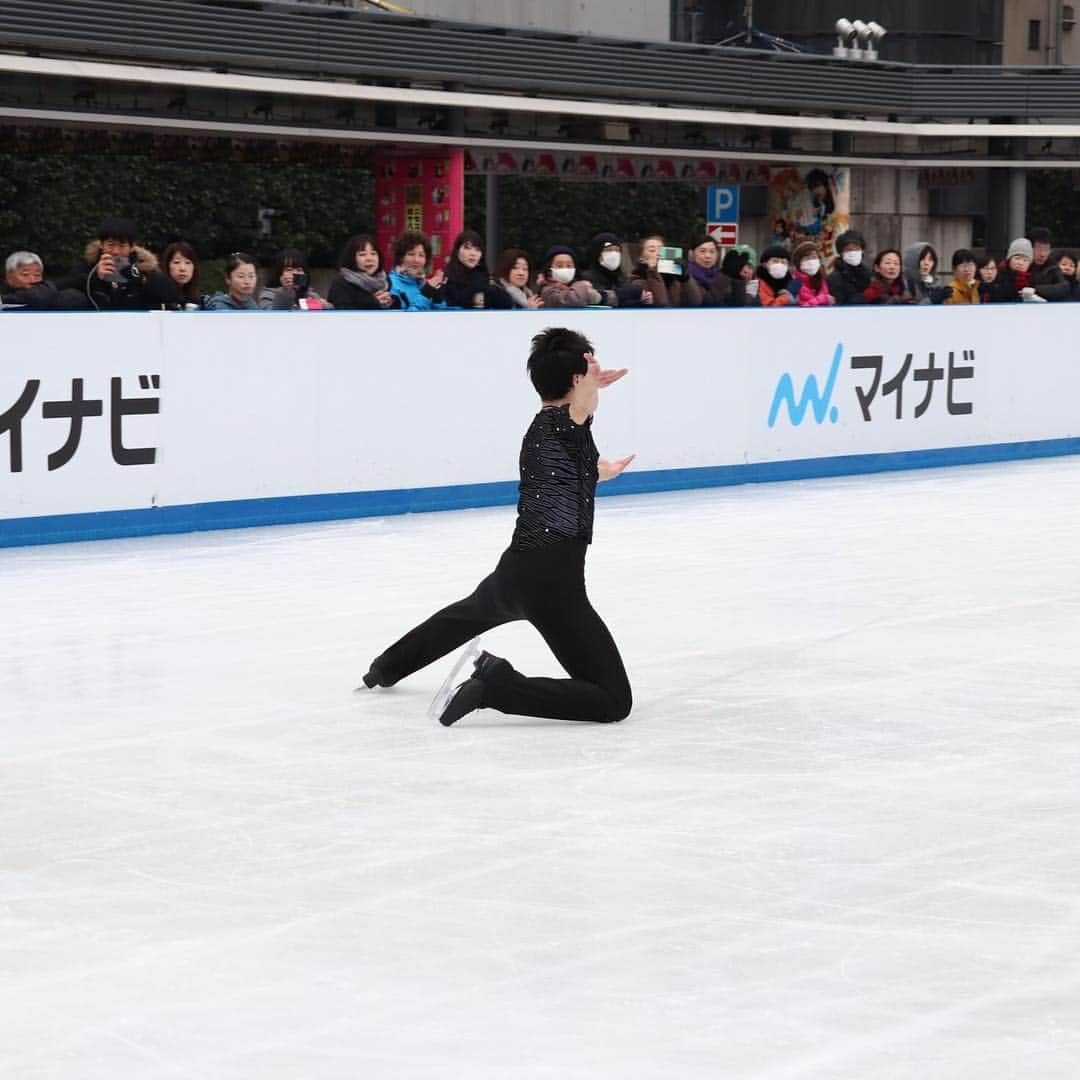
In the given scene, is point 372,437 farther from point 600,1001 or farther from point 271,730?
point 600,1001

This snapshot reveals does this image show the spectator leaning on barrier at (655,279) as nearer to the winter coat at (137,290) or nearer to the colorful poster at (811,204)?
the winter coat at (137,290)

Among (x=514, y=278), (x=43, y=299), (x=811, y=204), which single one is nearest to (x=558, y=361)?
(x=43, y=299)

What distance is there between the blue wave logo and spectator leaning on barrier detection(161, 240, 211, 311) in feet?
14.7

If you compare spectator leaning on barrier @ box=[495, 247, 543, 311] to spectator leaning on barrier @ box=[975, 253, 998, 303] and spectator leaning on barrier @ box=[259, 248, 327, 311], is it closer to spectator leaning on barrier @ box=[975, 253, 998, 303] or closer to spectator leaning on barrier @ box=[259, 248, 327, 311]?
spectator leaning on barrier @ box=[259, 248, 327, 311]

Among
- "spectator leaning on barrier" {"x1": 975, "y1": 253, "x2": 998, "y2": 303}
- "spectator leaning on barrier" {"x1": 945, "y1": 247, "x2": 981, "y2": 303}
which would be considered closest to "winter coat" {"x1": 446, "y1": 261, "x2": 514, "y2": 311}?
"spectator leaning on barrier" {"x1": 945, "y1": 247, "x2": 981, "y2": 303}

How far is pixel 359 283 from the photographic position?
12.8 metres

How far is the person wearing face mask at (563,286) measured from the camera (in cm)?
1384

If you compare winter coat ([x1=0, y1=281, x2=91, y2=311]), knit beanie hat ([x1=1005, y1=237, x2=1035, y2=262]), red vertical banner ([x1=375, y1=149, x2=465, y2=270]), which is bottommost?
winter coat ([x1=0, y1=281, x2=91, y2=311])

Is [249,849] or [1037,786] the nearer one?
[249,849]

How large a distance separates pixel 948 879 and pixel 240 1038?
1783 millimetres

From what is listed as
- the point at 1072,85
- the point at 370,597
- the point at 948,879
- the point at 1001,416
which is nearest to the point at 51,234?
the point at 1072,85

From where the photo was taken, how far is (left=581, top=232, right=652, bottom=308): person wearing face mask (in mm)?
14211

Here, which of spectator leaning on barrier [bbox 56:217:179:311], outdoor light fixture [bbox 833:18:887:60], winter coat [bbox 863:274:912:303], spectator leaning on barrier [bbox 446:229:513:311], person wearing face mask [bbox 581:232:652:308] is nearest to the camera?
spectator leaning on barrier [bbox 56:217:179:311]

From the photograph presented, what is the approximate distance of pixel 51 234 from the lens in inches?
1177
